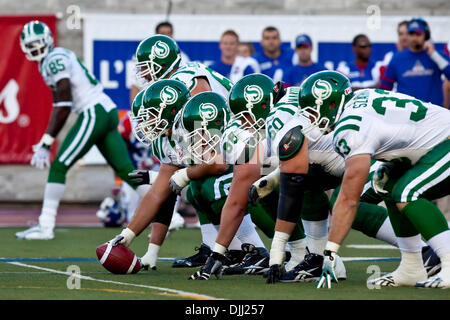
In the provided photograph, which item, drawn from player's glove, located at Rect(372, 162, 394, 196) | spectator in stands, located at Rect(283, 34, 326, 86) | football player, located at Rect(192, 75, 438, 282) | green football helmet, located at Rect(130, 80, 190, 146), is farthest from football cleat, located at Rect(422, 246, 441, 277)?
spectator in stands, located at Rect(283, 34, 326, 86)

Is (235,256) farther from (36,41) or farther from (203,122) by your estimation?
(36,41)

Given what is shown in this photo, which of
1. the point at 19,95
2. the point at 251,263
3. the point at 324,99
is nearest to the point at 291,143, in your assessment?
the point at 324,99

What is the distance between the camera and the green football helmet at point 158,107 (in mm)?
6754

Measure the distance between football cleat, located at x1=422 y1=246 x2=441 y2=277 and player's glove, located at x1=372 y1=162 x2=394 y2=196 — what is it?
27.7 inches

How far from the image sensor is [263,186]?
6.45m

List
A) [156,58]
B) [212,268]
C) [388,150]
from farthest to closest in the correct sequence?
[156,58] < [212,268] < [388,150]

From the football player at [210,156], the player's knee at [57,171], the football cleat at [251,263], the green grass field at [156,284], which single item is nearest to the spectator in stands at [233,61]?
the player's knee at [57,171]

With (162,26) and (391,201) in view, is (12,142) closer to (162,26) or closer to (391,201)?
(162,26)

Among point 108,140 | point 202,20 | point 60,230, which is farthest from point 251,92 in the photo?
point 202,20

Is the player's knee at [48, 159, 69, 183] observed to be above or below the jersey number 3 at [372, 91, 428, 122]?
below

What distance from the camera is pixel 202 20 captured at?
44.8ft

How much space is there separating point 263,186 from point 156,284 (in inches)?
35.7

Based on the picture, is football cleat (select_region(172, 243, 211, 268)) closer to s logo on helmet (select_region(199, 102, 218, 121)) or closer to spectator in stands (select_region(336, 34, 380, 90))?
s logo on helmet (select_region(199, 102, 218, 121))

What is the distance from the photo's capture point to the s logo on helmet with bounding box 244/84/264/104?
6.50m
